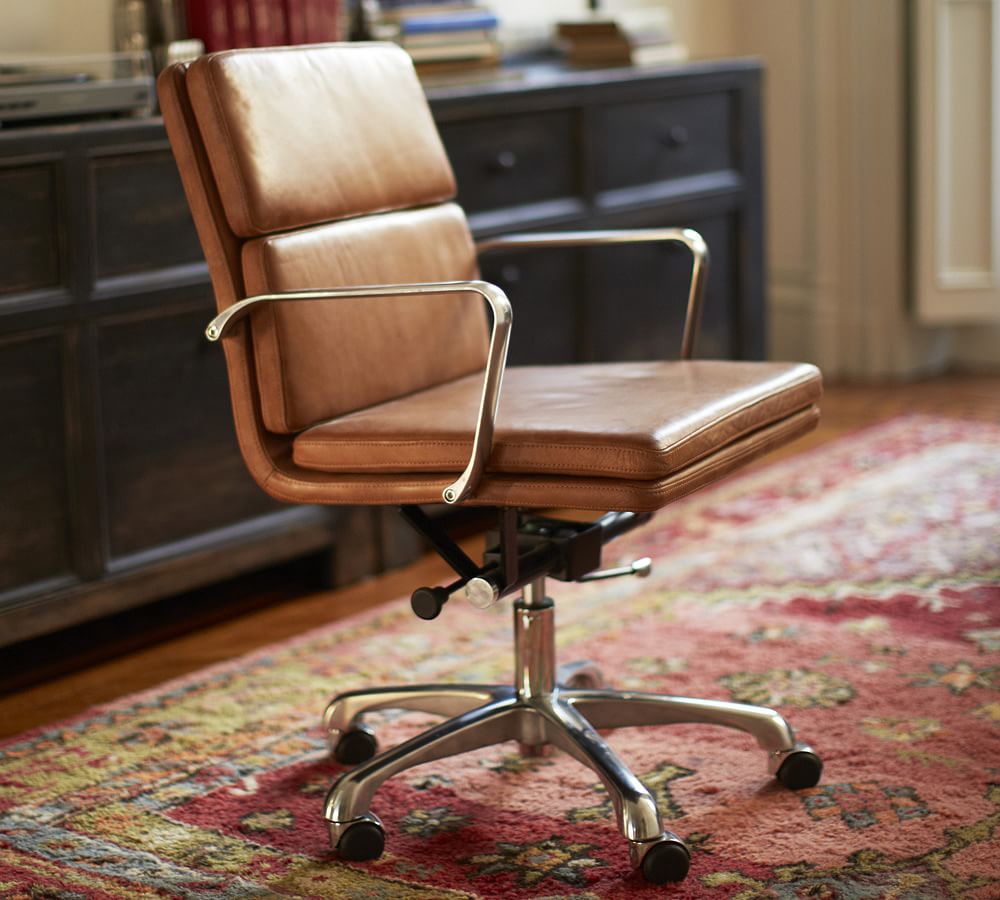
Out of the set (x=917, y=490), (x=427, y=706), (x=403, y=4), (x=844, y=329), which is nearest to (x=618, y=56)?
(x=403, y=4)

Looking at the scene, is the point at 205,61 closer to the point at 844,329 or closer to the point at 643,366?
the point at 643,366

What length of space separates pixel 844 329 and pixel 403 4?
1813 mm

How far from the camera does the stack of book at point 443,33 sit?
3.10 meters

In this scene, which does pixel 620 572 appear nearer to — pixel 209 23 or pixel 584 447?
pixel 584 447

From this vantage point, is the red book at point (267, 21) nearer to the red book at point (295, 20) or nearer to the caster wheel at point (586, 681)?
the red book at point (295, 20)

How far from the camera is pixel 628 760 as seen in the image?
2004 millimetres

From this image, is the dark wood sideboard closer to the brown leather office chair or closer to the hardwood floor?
the hardwood floor

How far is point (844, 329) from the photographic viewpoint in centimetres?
451

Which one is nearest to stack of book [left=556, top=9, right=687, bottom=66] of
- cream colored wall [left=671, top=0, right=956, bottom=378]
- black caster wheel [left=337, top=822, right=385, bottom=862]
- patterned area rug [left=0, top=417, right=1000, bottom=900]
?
cream colored wall [left=671, top=0, right=956, bottom=378]

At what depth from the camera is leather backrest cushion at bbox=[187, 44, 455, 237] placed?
183 centimetres

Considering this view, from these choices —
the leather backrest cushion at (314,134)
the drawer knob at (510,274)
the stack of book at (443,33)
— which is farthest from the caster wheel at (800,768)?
the stack of book at (443,33)

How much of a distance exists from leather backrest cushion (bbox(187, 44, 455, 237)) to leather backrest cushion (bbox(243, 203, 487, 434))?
33 millimetres

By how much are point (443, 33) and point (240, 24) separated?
54 cm

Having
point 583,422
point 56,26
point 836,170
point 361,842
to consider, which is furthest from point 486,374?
point 836,170
